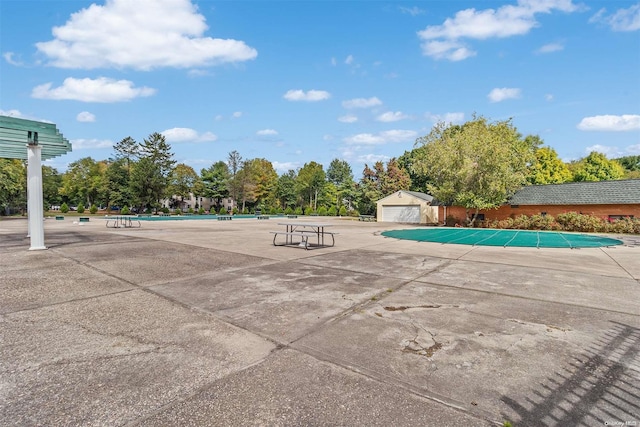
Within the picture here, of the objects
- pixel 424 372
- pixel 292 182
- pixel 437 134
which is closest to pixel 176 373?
pixel 424 372

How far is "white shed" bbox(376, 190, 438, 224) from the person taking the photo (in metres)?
32.1

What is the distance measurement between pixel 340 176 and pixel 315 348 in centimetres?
7785

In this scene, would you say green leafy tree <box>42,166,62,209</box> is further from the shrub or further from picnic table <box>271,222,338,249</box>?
the shrub

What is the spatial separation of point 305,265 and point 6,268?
6.96 m

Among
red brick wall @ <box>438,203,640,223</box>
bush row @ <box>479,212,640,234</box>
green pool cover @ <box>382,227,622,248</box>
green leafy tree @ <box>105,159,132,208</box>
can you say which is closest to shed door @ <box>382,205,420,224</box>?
red brick wall @ <box>438,203,640,223</box>

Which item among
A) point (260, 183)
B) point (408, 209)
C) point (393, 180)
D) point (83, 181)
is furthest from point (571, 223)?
point (83, 181)

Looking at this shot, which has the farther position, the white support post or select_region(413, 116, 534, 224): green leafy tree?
select_region(413, 116, 534, 224): green leafy tree

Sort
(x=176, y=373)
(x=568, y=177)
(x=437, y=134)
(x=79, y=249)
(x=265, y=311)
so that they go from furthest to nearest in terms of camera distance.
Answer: (x=568, y=177)
(x=437, y=134)
(x=79, y=249)
(x=265, y=311)
(x=176, y=373)

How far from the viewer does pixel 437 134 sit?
93.9ft

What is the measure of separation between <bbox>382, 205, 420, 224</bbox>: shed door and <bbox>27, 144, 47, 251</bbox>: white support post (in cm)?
2912

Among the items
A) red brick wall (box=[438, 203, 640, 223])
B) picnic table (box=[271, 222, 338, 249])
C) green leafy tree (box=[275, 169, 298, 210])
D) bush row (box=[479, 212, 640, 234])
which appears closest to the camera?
picnic table (box=[271, 222, 338, 249])

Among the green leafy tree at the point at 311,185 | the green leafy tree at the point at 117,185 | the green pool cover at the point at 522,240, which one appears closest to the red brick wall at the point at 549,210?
the green pool cover at the point at 522,240

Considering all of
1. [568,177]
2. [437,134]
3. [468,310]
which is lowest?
[468,310]

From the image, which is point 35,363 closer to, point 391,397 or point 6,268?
point 391,397
